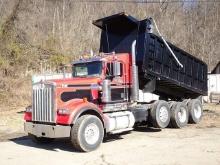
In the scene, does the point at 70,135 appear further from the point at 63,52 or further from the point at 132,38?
the point at 63,52

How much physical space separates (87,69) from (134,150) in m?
3.17

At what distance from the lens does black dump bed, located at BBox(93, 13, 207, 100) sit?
14.3 m

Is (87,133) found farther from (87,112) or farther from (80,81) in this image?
(80,81)

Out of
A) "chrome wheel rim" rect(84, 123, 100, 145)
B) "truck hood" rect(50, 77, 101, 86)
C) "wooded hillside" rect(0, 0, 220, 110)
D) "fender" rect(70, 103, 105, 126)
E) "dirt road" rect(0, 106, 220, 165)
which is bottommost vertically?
"dirt road" rect(0, 106, 220, 165)

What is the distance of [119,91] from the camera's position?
13.5 metres

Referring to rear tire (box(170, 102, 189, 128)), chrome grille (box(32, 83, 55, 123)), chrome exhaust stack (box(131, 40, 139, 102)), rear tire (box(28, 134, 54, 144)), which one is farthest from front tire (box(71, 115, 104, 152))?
rear tire (box(170, 102, 189, 128))

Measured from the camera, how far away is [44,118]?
464 inches

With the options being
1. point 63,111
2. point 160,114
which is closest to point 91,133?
point 63,111

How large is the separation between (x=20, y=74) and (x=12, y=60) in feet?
3.77

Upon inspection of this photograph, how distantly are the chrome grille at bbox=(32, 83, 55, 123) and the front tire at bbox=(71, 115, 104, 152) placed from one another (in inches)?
29.6

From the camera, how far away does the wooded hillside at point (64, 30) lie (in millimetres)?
28156

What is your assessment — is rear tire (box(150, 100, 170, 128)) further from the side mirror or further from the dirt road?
the side mirror

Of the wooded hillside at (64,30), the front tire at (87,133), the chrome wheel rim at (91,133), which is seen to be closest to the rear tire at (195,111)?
the front tire at (87,133)

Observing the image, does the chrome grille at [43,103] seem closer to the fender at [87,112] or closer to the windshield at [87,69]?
the fender at [87,112]
